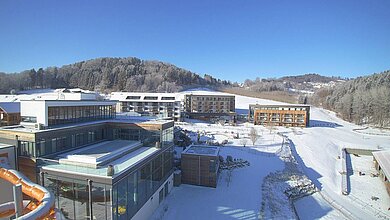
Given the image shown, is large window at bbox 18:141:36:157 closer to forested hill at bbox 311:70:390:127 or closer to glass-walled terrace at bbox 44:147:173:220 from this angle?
glass-walled terrace at bbox 44:147:173:220

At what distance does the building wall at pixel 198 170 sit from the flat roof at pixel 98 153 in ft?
19.6

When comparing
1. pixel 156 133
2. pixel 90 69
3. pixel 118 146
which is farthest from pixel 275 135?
pixel 90 69

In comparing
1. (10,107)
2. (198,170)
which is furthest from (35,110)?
(10,107)

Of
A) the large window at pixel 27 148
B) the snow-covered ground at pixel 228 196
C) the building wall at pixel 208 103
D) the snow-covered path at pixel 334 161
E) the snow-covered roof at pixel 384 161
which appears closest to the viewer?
the large window at pixel 27 148

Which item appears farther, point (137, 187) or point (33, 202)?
point (137, 187)

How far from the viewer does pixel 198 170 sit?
73.2 feet

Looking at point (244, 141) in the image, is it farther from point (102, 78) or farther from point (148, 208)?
point (102, 78)

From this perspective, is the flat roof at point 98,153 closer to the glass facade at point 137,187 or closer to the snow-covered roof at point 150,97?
the glass facade at point 137,187

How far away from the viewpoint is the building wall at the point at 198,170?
868 inches

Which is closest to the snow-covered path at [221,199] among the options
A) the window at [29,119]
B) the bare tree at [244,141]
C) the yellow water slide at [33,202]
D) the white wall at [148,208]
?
the white wall at [148,208]

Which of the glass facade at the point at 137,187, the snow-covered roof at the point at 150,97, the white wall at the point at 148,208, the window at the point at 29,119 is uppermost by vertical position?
the snow-covered roof at the point at 150,97

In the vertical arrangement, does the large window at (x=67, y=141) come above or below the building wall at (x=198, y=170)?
above

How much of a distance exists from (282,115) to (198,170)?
158 feet

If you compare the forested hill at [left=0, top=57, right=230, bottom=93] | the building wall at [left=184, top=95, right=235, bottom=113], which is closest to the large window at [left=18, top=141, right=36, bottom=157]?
the building wall at [left=184, top=95, right=235, bottom=113]
